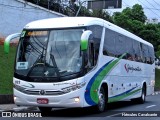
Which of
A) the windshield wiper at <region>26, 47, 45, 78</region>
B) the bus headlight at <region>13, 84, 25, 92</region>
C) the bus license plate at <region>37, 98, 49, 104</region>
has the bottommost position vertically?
the bus license plate at <region>37, 98, 49, 104</region>

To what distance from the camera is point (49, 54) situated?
13.3 meters

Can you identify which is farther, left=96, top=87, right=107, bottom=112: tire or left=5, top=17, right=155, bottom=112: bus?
left=96, top=87, right=107, bottom=112: tire

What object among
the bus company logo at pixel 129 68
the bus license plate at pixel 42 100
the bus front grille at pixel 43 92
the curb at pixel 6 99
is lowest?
the curb at pixel 6 99

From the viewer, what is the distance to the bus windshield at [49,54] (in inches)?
513

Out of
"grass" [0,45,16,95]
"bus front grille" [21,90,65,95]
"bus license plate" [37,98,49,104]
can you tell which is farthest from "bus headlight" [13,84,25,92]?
"grass" [0,45,16,95]

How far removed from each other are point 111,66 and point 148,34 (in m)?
33.7

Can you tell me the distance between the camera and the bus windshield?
13031mm

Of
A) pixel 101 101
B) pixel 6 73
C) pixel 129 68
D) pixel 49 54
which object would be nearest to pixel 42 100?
pixel 49 54

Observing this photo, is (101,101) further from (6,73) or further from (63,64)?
(6,73)

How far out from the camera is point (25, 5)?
2952cm

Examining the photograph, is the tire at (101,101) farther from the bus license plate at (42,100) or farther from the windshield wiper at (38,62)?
the windshield wiper at (38,62)

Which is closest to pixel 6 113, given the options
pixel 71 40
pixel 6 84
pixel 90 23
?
pixel 71 40

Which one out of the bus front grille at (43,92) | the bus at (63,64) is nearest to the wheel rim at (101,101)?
the bus at (63,64)

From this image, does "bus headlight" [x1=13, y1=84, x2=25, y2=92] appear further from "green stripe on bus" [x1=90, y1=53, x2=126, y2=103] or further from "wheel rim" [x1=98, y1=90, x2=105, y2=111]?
"wheel rim" [x1=98, y1=90, x2=105, y2=111]
